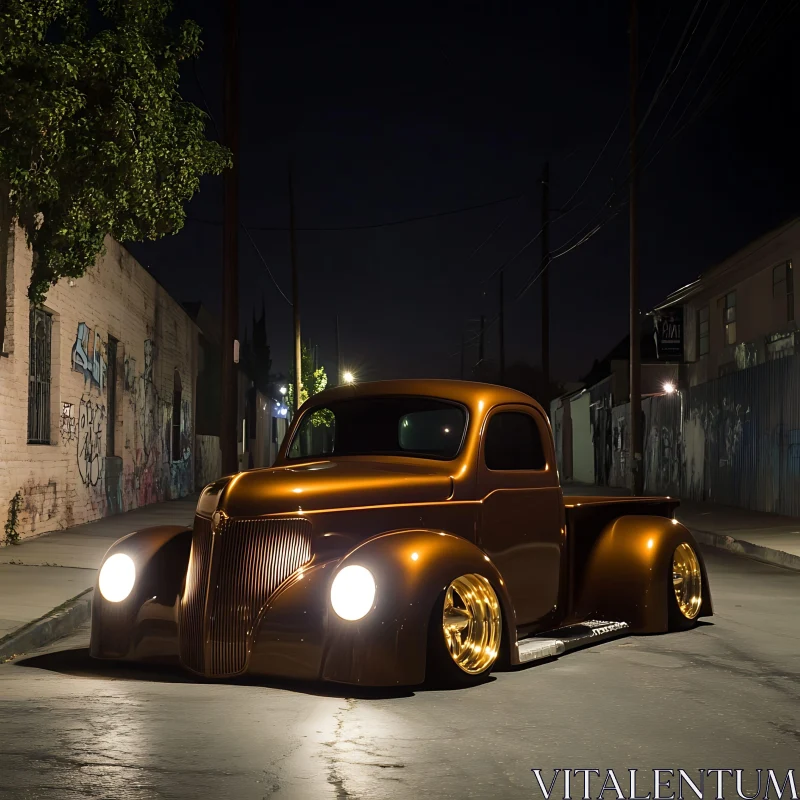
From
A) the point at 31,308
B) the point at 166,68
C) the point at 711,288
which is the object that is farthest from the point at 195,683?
the point at 711,288

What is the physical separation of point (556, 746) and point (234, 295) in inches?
618

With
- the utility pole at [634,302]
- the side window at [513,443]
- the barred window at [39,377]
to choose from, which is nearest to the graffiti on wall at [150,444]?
the barred window at [39,377]

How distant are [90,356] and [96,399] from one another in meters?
0.92

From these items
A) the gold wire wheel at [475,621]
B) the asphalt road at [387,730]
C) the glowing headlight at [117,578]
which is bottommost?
the asphalt road at [387,730]

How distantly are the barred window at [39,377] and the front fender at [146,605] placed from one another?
35.7ft

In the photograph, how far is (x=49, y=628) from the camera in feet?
31.7

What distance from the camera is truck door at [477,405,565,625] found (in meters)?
8.07

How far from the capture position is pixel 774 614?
10.8 metres

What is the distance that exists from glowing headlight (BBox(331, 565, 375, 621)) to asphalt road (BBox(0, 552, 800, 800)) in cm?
49

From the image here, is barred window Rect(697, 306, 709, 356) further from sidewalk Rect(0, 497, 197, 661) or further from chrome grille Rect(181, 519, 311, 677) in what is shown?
chrome grille Rect(181, 519, 311, 677)

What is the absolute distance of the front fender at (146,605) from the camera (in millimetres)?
7492

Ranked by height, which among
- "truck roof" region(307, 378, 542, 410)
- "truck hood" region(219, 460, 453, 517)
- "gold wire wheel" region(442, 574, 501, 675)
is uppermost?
"truck roof" region(307, 378, 542, 410)

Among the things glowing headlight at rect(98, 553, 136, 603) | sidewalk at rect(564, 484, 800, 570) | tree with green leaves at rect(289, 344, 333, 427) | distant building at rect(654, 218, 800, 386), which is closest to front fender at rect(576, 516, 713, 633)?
glowing headlight at rect(98, 553, 136, 603)

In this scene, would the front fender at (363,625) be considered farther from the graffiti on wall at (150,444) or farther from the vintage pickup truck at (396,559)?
the graffiti on wall at (150,444)
